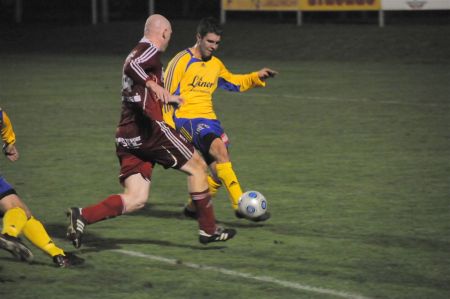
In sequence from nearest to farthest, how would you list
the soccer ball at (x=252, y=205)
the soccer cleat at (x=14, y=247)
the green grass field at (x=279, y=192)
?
the soccer cleat at (x=14, y=247)
the green grass field at (x=279, y=192)
the soccer ball at (x=252, y=205)

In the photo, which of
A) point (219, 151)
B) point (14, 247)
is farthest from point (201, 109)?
point (14, 247)

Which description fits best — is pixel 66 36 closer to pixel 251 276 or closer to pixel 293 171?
pixel 293 171

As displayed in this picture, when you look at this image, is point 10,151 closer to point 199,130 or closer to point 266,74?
point 199,130

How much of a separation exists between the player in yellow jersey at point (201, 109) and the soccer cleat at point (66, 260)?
2062 millimetres

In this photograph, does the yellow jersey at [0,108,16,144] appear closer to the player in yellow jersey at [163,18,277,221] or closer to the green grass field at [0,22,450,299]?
the green grass field at [0,22,450,299]

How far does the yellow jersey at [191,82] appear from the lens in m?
10.0

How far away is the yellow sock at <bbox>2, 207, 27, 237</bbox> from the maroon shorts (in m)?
1.10

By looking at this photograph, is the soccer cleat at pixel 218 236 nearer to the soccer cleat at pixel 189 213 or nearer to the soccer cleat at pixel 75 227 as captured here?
the soccer cleat at pixel 75 227

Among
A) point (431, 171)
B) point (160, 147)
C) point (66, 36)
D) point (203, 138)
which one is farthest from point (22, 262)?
Result: point (66, 36)

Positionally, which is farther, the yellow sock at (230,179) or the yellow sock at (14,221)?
the yellow sock at (230,179)

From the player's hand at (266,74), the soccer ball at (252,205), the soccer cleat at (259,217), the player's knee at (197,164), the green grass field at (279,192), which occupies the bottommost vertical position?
the green grass field at (279,192)

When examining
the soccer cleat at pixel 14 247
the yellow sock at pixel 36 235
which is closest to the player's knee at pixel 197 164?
the yellow sock at pixel 36 235

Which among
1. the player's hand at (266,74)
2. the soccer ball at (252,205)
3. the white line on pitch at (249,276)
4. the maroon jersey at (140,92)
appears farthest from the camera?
the player's hand at (266,74)

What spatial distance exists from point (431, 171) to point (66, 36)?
114 feet
